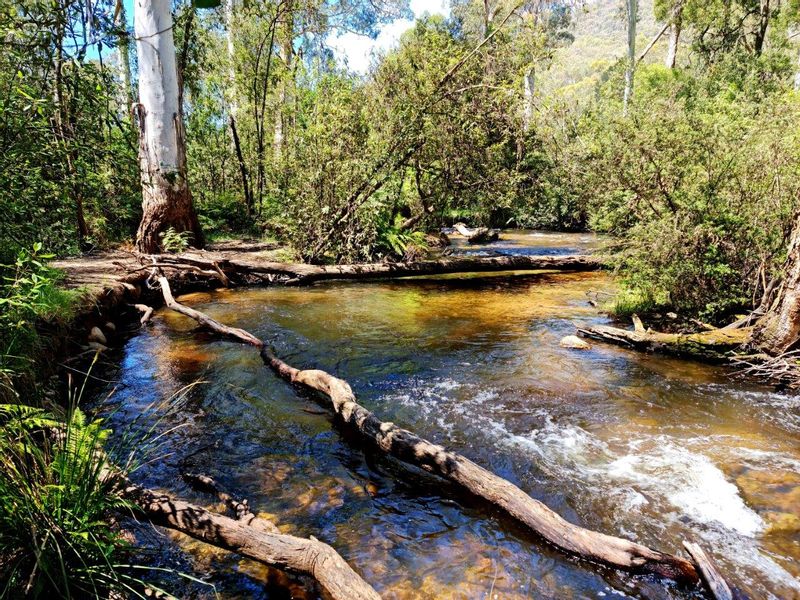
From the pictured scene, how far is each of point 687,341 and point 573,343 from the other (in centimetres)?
155

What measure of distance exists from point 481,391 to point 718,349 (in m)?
3.61

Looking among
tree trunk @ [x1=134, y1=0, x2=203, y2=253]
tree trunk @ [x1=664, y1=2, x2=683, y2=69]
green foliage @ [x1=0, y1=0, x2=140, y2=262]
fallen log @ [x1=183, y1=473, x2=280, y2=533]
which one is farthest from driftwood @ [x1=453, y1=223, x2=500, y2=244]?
tree trunk @ [x1=664, y1=2, x2=683, y2=69]

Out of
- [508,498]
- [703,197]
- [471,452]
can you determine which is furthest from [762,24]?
[508,498]

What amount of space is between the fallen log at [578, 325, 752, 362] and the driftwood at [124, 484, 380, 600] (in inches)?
247

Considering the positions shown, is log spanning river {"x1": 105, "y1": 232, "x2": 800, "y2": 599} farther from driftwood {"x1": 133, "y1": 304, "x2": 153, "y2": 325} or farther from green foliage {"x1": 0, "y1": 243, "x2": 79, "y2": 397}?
green foliage {"x1": 0, "y1": 243, "x2": 79, "y2": 397}

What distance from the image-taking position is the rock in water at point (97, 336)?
6480 mm

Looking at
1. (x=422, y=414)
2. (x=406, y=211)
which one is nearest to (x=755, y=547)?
(x=422, y=414)

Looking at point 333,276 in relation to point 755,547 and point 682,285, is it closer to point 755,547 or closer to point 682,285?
point 682,285

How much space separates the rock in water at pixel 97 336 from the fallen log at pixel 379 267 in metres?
3.60

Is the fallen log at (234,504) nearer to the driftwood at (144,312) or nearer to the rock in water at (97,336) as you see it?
the rock in water at (97,336)

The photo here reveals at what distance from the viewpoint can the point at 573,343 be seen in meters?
7.45

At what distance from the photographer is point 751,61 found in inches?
1086

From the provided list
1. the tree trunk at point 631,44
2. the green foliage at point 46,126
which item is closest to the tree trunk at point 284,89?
the green foliage at point 46,126

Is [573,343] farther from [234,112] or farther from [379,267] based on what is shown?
[234,112]
